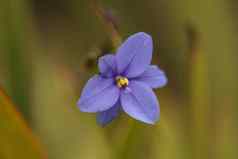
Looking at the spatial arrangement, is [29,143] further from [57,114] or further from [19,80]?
[57,114]

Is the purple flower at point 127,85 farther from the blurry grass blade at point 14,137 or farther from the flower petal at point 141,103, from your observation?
the blurry grass blade at point 14,137

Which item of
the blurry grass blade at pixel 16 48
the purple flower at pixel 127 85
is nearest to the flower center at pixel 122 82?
the purple flower at pixel 127 85

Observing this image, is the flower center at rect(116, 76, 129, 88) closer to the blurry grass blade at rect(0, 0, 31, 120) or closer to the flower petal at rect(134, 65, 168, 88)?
A: the flower petal at rect(134, 65, 168, 88)

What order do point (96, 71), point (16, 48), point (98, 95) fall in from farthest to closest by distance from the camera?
1. point (16, 48)
2. point (96, 71)
3. point (98, 95)

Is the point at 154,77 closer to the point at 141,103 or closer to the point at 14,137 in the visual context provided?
the point at 141,103

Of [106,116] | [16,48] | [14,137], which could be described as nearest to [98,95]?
[106,116]

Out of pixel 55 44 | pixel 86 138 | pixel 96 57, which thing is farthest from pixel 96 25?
pixel 96 57
